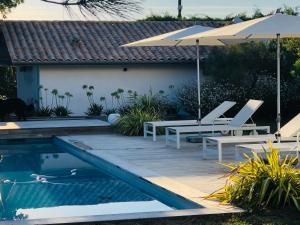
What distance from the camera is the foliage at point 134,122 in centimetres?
2016

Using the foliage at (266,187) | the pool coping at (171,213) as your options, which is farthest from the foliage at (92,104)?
the foliage at (266,187)

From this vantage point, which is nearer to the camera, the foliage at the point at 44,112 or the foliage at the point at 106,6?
the foliage at the point at 106,6

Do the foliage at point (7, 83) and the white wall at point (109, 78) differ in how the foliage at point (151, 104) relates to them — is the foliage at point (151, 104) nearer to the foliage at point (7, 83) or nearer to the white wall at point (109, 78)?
the white wall at point (109, 78)

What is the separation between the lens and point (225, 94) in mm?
24656

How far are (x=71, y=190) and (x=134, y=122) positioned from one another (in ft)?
25.8

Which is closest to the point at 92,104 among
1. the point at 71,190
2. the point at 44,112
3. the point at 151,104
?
the point at 44,112

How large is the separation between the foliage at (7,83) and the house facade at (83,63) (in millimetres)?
2808

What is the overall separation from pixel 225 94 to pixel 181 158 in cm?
Result: 1029

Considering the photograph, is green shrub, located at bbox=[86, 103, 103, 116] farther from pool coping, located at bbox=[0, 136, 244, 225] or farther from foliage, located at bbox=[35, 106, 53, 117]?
pool coping, located at bbox=[0, 136, 244, 225]

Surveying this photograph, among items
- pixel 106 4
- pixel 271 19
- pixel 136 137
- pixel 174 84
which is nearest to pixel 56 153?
pixel 136 137

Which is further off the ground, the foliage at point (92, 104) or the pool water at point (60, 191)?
the foliage at point (92, 104)

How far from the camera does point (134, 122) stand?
20.3 m

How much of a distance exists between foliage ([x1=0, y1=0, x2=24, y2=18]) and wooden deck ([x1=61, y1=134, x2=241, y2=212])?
9037mm

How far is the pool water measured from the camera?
10.6m
